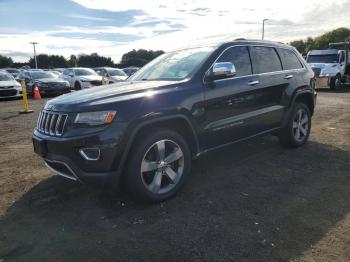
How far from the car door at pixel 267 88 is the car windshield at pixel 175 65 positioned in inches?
36.3

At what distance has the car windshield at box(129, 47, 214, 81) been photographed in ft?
15.4

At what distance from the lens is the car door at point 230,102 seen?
4531 millimetres

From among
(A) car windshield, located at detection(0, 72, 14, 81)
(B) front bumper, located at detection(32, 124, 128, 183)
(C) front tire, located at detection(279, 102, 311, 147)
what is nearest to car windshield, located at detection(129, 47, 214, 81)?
(B) front bumper, located at detection(32, 124, 128, 183)

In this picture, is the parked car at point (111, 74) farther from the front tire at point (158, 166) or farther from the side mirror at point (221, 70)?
the front tire at point (158, 166)

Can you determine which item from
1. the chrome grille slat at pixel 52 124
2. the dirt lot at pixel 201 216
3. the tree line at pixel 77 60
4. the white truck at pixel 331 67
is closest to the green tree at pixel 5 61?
the tree line at pixel 77 60

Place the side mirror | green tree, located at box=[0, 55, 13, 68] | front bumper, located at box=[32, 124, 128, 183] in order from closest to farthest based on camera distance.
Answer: front bumper, located at box=[32, 124, 128, 183]
the side mirror
green tree, located at box=[0, 55, 13, 68]

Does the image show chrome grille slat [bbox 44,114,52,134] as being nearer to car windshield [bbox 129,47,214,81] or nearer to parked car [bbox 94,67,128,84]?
car windshield [bbox 129,47,214,81]

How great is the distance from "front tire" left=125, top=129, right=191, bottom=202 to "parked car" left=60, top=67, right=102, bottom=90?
1708 cm

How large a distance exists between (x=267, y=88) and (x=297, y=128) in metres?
1.31

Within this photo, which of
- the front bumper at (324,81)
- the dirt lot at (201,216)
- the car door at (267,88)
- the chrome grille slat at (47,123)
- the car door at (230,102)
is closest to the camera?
the dirt lot at (201,216)

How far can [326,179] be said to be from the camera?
190 inches

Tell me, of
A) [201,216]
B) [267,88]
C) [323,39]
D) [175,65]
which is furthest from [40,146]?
[323,39]

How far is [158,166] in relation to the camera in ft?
13.4

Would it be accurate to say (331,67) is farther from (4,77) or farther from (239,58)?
(4,77)
